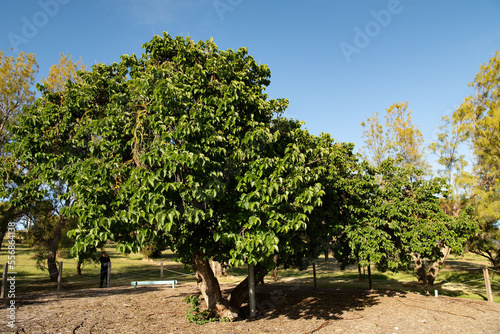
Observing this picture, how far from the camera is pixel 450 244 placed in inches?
378

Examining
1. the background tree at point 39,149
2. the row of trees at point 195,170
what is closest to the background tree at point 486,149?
the row of trees at point 195,170

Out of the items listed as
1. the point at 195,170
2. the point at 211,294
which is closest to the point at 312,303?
the point at 211,294

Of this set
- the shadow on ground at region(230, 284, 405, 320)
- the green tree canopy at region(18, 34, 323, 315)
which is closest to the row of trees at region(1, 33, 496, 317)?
the green tree canopy at region(18, 34, 323, 315)

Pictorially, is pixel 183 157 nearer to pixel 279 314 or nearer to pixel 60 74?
pixel 279 314

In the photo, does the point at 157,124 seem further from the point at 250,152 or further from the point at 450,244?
the point at 450,244

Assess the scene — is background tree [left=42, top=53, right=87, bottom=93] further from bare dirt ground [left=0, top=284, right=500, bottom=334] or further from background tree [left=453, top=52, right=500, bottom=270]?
background tree [left=453, top=52, right=500, bottom=270]

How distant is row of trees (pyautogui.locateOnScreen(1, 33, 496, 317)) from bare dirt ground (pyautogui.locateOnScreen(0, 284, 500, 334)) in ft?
4.51

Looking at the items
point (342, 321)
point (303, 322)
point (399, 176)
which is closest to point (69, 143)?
point (303, 322)

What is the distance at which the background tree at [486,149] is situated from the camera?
1166 centimetres

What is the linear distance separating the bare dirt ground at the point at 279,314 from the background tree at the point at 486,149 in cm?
361

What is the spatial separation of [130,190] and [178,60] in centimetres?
377

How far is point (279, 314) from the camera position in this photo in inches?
355

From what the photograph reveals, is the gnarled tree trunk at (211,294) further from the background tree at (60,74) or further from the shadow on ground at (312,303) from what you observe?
the background tree at (60,74)

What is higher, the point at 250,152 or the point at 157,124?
the point at 157,124
